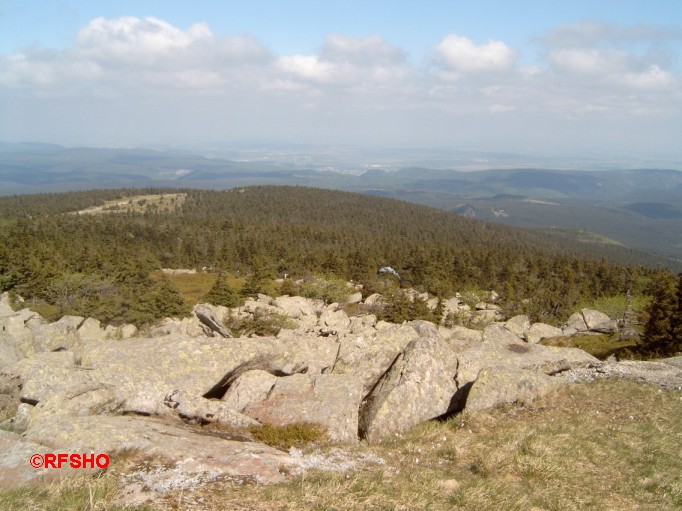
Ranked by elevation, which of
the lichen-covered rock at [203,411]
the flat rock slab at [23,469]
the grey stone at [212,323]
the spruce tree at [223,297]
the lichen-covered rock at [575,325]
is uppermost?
the flat rock slab at [23,469]

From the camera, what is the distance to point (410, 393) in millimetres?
13578

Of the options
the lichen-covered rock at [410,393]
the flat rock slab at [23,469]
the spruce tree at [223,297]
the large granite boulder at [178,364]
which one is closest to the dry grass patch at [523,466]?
the lichen-covered rock at [410,393]

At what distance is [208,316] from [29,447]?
20.3 meters

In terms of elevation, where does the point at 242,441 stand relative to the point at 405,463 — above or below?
above

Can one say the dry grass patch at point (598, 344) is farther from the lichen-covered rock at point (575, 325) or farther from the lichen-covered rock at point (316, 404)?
the lichen-covered rock at point (316, 404)

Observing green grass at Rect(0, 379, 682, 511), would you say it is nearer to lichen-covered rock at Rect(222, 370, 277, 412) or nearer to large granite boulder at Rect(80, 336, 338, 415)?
lichen-covered rock at Rect(222, 370, 277, 412)

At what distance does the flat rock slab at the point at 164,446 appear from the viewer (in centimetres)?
856

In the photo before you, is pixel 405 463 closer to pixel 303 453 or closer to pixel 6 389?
pixel 303 453

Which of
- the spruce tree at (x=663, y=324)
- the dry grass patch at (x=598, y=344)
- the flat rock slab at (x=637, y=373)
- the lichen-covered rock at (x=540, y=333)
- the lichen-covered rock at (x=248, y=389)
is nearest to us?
the lichen-covered rock at (x=248, y=389)

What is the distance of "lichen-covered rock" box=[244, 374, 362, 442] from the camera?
12172 mm

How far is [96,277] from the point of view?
61.7m

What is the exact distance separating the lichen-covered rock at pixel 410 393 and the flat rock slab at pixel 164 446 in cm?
386

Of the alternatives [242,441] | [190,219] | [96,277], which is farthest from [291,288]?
[190,219]

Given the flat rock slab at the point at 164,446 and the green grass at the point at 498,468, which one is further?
the flat rock slab at the point at 164,446
